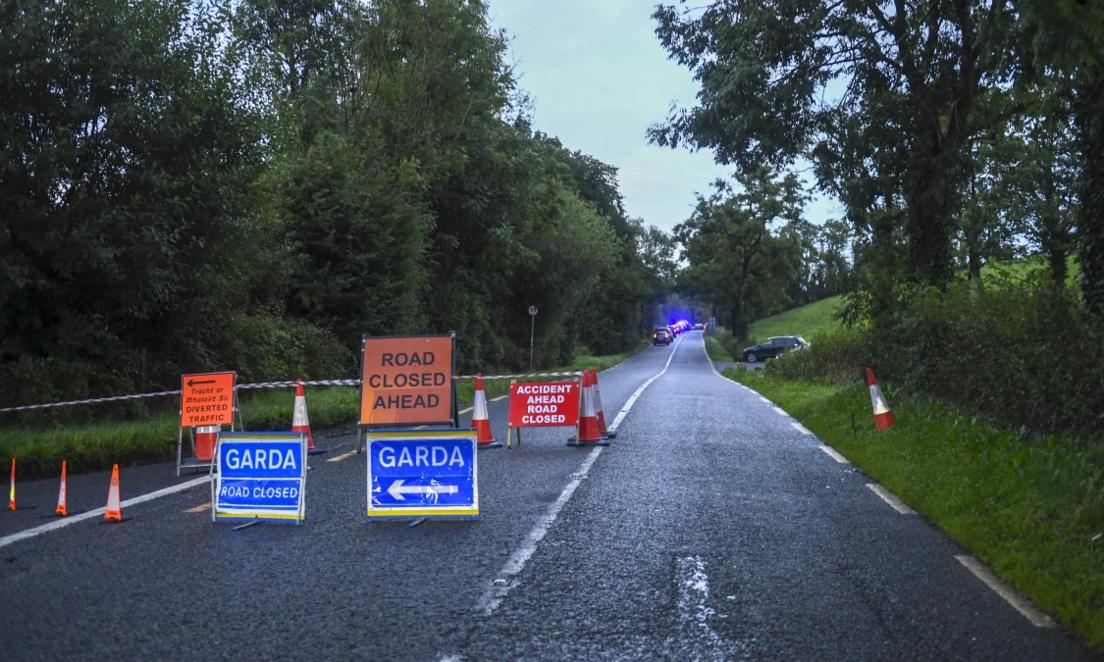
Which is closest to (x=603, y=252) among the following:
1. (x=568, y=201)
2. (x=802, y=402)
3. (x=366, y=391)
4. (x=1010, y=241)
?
(x=568, y=201)

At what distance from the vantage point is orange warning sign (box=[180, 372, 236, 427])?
1195cm

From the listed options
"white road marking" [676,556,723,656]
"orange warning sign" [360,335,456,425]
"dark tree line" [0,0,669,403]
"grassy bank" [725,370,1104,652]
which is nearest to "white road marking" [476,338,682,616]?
"white road marking" [676,556,723,656]

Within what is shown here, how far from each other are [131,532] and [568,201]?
145ft

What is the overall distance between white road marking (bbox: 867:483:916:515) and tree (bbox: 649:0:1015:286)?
849 cm

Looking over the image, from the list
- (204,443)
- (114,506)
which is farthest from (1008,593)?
(204,443)

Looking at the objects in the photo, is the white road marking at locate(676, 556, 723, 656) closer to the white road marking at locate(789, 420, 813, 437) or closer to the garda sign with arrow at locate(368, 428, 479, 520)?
the garda sign with arrow at locate(368, 428, 479, 520)

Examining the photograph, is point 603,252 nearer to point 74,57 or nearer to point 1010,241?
point 1010,241

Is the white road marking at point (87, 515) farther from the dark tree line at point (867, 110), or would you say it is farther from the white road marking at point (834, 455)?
the dark tree line at point (867, 110)

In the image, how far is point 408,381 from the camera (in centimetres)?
Result: 1327

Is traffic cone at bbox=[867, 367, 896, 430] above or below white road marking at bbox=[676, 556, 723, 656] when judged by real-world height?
above

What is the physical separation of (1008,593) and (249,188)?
46.2 feet

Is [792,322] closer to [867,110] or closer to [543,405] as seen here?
[867,110]

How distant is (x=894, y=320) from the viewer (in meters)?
18.2

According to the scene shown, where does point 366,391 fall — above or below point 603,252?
below
